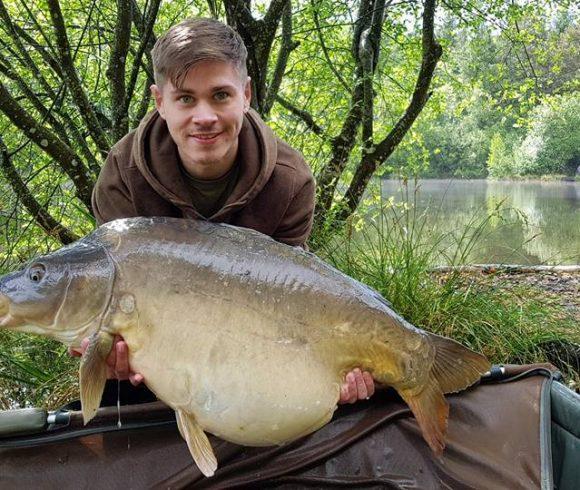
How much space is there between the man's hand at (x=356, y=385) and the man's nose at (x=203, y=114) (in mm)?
713

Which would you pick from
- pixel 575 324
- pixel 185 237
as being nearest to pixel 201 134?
pixel 185 237

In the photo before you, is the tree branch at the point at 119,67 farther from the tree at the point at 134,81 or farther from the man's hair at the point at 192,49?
the man's hair at the point at 192,49

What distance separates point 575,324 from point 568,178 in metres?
27.3

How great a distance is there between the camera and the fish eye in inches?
46.8

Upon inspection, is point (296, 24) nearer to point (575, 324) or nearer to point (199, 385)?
point (575, 324)

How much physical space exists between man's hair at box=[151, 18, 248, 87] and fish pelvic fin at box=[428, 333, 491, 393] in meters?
0.88

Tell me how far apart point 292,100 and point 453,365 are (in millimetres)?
3002

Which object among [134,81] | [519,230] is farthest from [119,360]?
[519,230]

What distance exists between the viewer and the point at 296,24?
387 centimetres

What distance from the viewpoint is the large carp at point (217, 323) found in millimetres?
1204

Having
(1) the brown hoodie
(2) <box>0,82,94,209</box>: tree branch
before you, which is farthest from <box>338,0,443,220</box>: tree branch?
(1) the brown hoodie

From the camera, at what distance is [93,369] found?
3.91ft

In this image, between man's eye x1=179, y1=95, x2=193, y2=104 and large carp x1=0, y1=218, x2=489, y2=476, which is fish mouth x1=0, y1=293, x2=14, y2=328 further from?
man's eye x1=179, y1=95, x2=193, y2=104

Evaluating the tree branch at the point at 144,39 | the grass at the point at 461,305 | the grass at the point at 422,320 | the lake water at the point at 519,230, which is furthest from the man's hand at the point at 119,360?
the lake water at the point at 519,230
